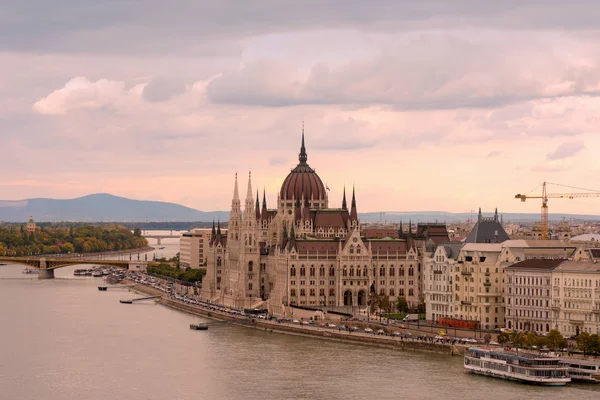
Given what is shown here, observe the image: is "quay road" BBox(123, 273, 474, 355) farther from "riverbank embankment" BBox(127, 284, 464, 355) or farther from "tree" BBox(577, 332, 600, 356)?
"tree" BBox(577, 332, 600, 356)

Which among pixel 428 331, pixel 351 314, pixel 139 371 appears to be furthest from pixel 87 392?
pixel 351 314

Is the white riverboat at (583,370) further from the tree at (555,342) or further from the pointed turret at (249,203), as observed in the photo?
the pointed turret at (249,203)

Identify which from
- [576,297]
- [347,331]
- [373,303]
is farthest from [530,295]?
[373,303]

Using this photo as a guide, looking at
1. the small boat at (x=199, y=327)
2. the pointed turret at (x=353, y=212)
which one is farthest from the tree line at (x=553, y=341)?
the pointed turret at (x=353, y=212)

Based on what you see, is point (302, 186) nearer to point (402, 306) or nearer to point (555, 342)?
point (402, 306)

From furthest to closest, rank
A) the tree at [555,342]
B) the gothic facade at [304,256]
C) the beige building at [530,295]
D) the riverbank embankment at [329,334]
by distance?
the gothic facade at [304,256] → the beige building at [530,295] → the riverbank embankment at [329,334] → the tree at [555,342]

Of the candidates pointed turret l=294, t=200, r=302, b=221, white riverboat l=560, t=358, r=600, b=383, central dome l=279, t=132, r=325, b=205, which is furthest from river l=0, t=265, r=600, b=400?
central dome l=279, t=132, r=325, b=205
